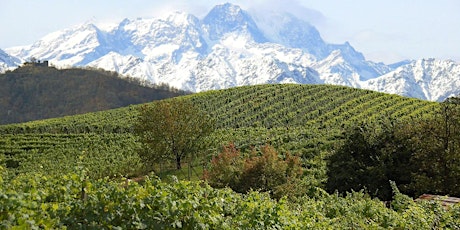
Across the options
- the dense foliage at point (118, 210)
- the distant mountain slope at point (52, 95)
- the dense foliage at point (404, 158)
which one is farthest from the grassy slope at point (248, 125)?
the distant mountain slope at point (52, 95)

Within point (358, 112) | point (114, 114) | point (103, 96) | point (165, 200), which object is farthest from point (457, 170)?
point (103, 96)

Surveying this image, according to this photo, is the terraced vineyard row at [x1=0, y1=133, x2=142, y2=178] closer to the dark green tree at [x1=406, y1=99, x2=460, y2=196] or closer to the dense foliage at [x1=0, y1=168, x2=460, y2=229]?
the dark green tree at [x1=406, y1=99, x2=460, y2=196]

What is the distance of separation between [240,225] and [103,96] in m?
192

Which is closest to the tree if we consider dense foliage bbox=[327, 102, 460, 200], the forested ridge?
the forested ridge

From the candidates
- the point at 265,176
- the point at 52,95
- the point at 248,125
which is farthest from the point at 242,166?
the point at 52,95

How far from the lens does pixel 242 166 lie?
2495 centimetres

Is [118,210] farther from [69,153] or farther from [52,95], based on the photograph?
[52,95]

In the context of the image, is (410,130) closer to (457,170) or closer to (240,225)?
(457,170)

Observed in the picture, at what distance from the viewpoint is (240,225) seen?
7.77 m

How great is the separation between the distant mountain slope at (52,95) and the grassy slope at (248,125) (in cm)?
10791

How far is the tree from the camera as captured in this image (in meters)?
37.9

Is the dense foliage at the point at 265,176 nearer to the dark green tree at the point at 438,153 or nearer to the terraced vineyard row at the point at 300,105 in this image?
the dark green tree at the point at 438,153

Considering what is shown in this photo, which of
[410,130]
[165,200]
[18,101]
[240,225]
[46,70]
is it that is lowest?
[240,225]

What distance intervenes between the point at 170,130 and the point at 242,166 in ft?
46.6
